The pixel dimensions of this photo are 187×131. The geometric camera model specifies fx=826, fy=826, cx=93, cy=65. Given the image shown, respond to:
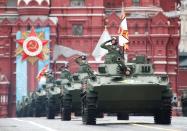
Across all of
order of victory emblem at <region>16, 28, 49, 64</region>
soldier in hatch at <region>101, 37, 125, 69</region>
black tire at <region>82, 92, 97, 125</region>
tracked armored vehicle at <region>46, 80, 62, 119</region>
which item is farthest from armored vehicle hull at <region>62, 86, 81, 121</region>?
order of victory emblem at <region>16, 28, 49, 64</region>

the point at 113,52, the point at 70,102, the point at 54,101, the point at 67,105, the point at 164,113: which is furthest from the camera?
the point at 54,101

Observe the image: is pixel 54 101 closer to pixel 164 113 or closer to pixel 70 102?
pixel 70 102

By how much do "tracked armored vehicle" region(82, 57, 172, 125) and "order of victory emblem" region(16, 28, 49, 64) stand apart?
2186 inches

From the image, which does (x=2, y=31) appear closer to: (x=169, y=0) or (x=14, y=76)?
(x=14, y=76)

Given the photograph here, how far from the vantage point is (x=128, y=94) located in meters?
23.5

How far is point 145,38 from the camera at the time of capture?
280ft

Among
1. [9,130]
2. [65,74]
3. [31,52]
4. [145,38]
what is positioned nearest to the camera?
[9,130]

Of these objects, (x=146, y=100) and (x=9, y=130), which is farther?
(x=146, y=100)

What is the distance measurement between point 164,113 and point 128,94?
52.2 inches

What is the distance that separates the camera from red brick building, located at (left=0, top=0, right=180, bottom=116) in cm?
8400

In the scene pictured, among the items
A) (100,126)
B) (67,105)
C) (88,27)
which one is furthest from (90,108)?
(88,27)

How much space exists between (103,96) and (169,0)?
6952cm

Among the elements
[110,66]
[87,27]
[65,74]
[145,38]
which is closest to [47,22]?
[87,27]

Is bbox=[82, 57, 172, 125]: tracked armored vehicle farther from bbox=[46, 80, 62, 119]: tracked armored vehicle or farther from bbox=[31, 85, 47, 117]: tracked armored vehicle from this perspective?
bbox=[31, 85, 47, 117]: tracked armored vehicle
